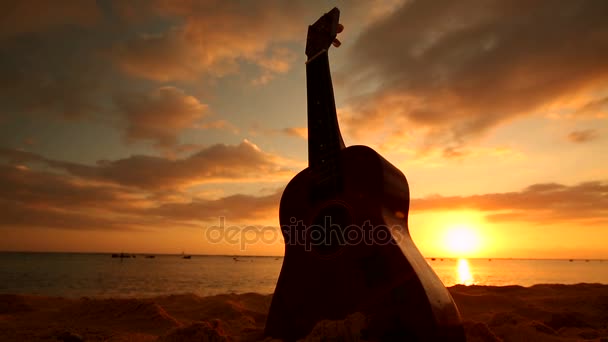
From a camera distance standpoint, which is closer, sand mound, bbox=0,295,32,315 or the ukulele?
the ukulele

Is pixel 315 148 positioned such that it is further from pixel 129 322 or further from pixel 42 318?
pixel 42 318

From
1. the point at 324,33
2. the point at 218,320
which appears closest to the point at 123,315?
the point at 218,320

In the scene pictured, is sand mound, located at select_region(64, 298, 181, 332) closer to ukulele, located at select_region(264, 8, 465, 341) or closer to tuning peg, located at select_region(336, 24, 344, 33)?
ukulele, located at select_region(264, 8, 465, 341)

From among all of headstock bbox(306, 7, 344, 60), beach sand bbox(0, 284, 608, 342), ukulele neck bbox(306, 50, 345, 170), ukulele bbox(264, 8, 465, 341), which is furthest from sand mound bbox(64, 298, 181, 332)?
headstock bbox(306, 7, 344, 60)

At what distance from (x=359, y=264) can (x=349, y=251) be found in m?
0.16

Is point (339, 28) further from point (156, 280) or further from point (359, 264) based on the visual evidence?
point (156, 280)

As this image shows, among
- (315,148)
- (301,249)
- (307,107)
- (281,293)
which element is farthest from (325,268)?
(307,107)

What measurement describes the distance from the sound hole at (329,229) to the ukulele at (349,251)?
10 mm

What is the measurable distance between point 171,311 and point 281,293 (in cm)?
353

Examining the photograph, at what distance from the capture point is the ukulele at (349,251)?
8.88ft

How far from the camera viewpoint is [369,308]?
2.86 metres

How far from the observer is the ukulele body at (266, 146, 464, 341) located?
2.69 meters

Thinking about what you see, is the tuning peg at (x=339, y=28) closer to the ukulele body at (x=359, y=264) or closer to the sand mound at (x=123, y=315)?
the ukulele body at (x=359, y=264)

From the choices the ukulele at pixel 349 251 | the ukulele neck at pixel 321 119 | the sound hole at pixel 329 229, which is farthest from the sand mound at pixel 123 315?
the ukulele neck at pixel 321 119
